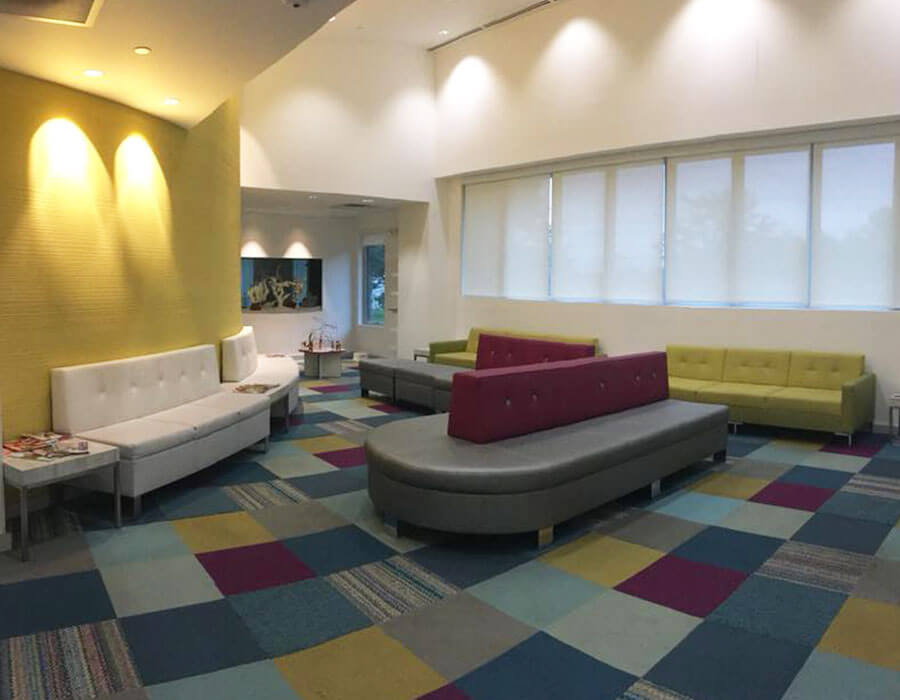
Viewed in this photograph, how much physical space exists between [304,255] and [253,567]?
10170 millimetres

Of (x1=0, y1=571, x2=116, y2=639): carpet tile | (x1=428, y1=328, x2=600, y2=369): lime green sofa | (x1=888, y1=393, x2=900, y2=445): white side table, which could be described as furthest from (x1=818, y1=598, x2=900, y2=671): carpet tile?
(x1=428, y1=328, x2=600, y2=369): lime green sofa

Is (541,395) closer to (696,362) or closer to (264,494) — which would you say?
(264,494)

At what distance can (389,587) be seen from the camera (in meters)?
3.52

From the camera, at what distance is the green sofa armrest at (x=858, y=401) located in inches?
253

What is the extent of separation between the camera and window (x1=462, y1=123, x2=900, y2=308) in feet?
23.9

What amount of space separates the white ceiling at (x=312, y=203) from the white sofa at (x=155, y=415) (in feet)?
14.9

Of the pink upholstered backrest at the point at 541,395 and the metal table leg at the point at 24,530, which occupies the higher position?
the pink upholstered backrest at the point at 541,395

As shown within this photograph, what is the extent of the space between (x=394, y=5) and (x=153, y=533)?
25.6ft

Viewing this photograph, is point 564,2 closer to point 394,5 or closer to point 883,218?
point 394,5

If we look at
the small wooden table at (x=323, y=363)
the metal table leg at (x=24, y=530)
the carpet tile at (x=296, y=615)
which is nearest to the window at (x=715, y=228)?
the small wooden table at (x=323, y=363)

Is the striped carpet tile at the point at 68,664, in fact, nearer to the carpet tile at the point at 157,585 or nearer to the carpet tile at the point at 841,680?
the carpet tile at the point at 157,585

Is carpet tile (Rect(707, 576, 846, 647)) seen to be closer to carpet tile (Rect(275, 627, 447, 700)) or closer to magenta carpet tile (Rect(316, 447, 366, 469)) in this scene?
carpet tile (Rect(275, 627, 447, 700))

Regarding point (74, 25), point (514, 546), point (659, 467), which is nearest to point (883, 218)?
point (659, 467)

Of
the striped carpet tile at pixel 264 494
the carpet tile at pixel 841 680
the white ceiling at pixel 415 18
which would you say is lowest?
the carpet tile at pixel 841 680
